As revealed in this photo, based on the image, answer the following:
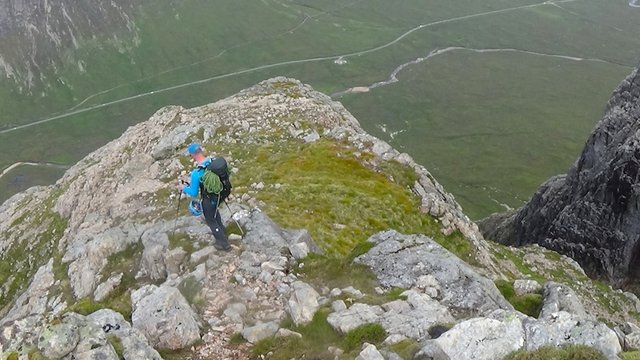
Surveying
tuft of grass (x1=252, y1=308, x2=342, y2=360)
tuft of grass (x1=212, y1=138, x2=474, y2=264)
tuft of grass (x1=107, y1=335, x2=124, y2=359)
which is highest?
tuft of grass (x1=107, y1=335, x2=124, y2=359)

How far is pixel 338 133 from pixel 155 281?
29.9m

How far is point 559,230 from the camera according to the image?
74375 millimetres

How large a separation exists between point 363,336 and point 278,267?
24.5 ft

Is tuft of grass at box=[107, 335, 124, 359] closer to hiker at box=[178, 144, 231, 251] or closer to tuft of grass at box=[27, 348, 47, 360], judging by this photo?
tuft of grass at box=[27, 348, 47, 360]

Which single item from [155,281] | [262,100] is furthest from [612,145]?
[155,281]

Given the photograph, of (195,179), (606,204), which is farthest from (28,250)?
(606,204)

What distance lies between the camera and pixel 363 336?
2069 centimetres

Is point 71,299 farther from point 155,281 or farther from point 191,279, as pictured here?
point 191,279

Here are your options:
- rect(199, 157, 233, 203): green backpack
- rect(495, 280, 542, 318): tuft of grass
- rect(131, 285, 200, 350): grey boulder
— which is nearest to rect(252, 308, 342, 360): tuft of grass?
rect(131, 285, 200, 350): grey boulder

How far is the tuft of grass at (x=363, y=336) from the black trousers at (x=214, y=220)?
32.5 feet

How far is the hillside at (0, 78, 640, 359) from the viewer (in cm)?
1931

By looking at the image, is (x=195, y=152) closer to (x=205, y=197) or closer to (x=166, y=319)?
(x=205, y=197)

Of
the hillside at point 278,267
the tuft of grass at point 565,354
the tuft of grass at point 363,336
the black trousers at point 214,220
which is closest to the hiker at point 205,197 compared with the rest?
the black trousers at point 214,220

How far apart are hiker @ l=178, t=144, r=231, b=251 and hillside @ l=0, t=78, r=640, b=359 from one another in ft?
2.60
